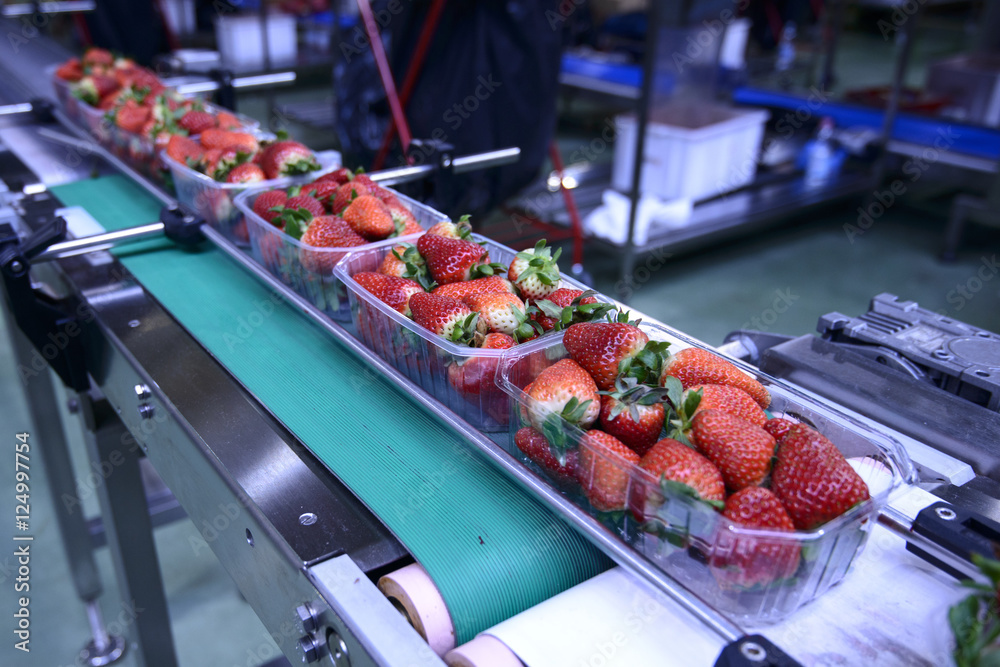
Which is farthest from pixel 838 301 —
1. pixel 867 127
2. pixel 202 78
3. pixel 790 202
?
pixel 202 78

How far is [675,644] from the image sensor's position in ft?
2.15

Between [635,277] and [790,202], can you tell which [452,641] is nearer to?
[635,277]

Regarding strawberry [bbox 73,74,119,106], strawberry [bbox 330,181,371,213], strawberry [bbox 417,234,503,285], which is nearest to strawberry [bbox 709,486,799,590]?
strawberry [bbox 417,234,503,285]

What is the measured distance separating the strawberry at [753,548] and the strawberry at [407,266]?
1.72ft

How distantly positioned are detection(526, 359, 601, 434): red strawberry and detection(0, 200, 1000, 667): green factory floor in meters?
1.32

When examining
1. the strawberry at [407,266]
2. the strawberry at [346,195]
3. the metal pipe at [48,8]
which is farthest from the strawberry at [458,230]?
the metal pipe at [48,8]

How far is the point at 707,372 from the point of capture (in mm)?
823

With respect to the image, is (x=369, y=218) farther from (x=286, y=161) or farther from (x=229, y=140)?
(x=229, y=140)

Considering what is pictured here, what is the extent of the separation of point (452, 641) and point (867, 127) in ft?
14.6

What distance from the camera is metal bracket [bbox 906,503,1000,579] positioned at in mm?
655

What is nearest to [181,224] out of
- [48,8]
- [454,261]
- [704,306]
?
[454,261]

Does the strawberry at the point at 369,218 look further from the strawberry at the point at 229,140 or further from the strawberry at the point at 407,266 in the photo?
the strawberry at the point at 229,140

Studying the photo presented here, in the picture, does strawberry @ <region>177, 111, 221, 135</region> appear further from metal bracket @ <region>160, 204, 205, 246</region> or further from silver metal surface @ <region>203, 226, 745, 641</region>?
silver metal surface @ <region>203, 226, 745, 641</region>

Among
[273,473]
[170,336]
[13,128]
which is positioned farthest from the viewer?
[13,128]
